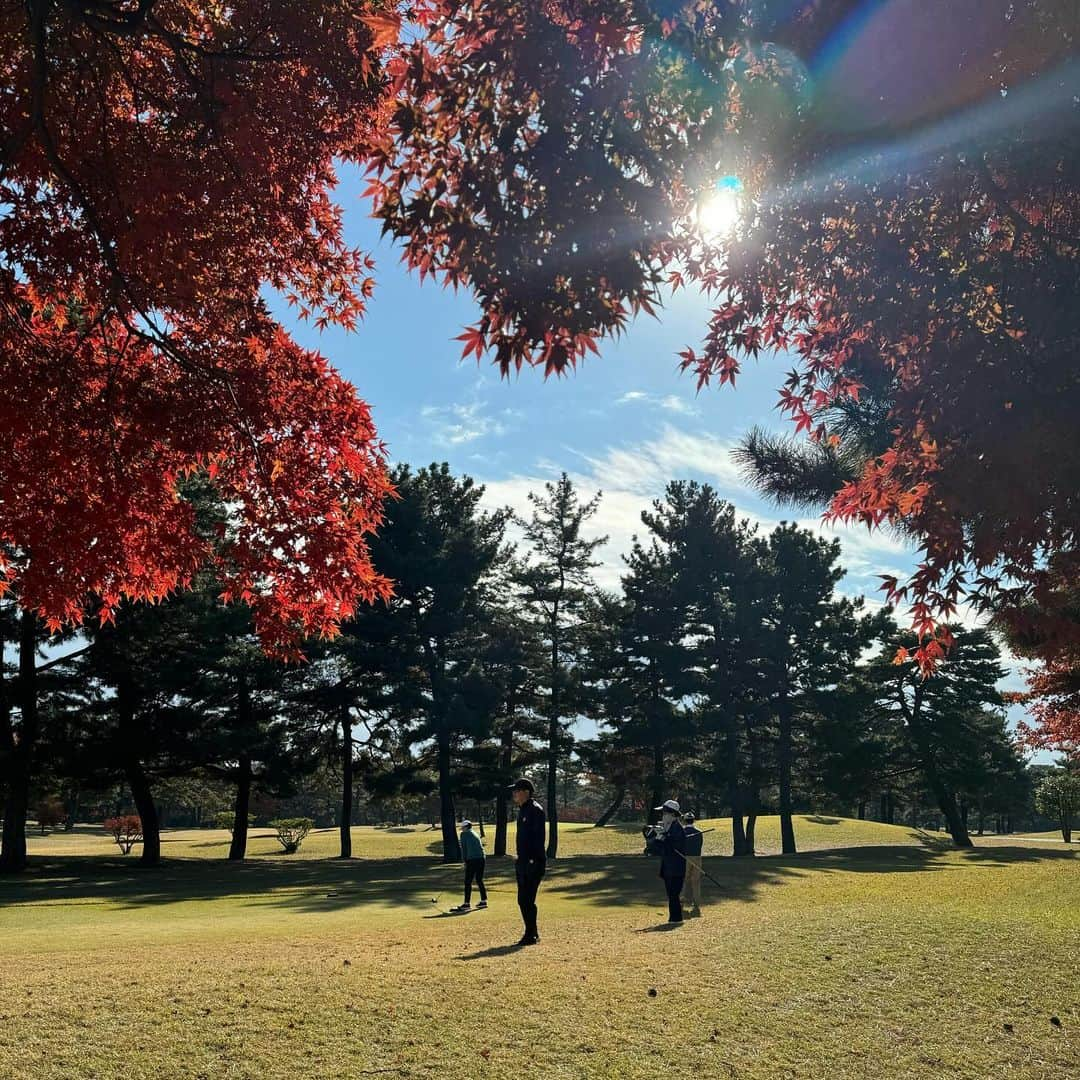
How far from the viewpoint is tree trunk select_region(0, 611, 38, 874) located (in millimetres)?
27594

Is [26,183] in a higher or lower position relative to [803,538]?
lower

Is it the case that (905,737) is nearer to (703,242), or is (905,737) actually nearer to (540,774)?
(540,774)

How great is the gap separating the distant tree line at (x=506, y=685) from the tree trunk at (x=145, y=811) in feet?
0.42

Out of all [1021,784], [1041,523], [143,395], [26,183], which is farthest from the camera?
[1021,784]

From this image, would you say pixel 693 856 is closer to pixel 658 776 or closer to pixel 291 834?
pixel 658 776

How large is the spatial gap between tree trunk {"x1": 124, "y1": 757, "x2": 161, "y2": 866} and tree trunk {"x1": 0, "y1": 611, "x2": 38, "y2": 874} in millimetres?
3615

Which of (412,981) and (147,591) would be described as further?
(147,591)

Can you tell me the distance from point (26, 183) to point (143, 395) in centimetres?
191

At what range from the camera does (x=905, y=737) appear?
131 feet

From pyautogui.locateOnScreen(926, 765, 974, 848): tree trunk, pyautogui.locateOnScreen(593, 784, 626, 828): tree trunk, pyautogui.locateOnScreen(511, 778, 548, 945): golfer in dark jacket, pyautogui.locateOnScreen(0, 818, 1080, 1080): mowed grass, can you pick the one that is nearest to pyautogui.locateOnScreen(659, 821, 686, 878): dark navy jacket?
pyautogui.locateOnScreen(0, 818, 1080, 1080): mowed grass

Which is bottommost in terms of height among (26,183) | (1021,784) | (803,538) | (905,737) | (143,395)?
(1021,784)

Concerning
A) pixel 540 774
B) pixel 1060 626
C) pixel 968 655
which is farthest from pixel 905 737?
pixel 1060 626

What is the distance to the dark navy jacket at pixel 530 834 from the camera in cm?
955

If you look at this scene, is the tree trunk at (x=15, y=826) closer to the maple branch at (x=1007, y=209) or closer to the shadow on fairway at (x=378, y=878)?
the shadow on fairway at (x=378, y=878)
